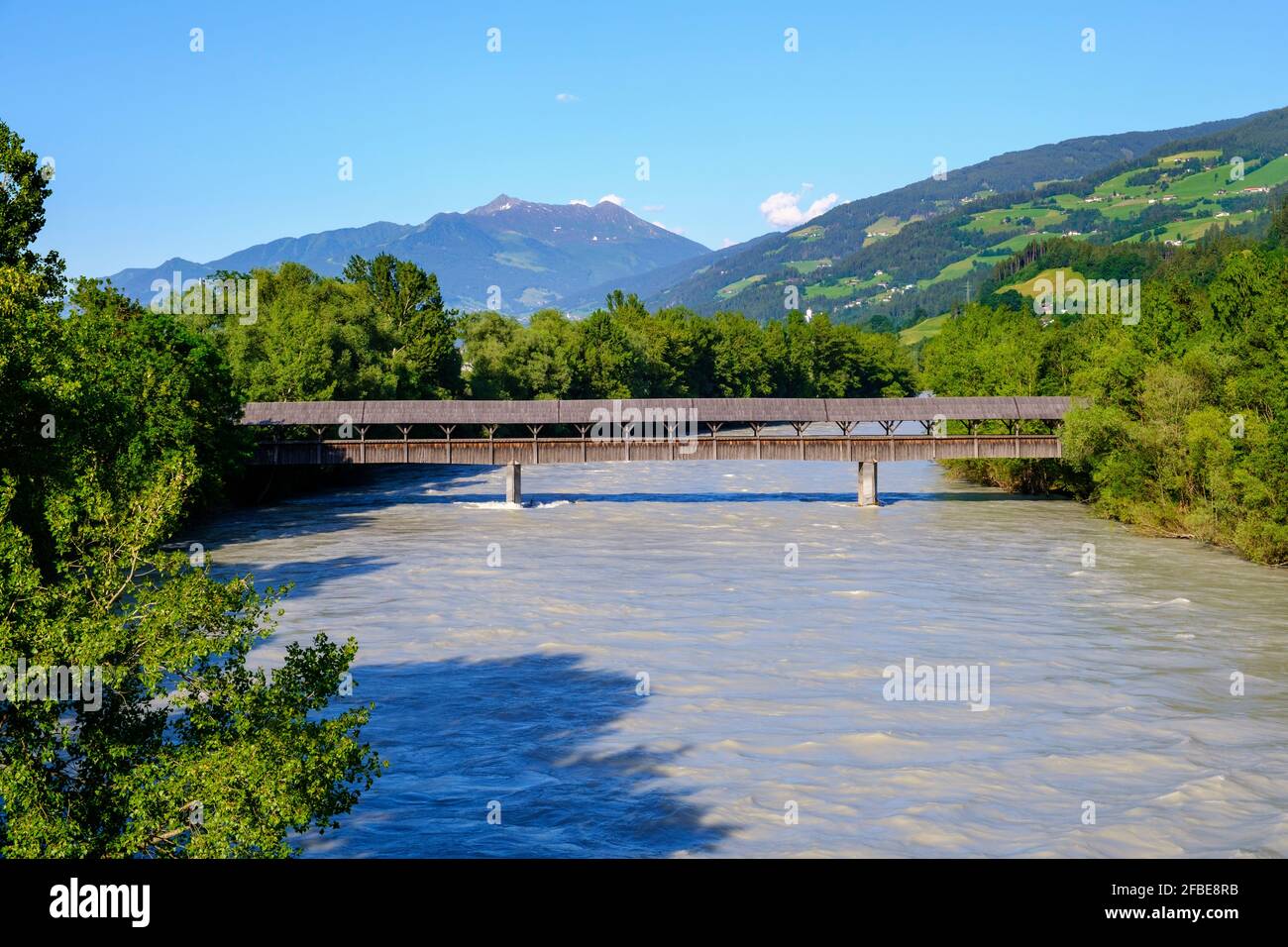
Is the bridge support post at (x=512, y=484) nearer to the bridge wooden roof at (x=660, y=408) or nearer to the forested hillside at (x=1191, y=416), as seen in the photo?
the bridge wooden roof at (x=660, y=408)

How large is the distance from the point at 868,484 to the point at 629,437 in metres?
10.6

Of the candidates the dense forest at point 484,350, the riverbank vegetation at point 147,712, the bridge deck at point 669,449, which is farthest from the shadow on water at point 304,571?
the riverbank vegetation at point 147,712

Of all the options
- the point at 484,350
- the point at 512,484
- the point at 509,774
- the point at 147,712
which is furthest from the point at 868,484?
the point at 147,712

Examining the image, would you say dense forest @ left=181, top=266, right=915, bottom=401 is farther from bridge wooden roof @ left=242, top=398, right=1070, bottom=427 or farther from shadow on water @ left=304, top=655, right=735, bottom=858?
shadow on water @ left=304, top=655, right=735, bottom=858

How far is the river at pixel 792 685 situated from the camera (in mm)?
15594

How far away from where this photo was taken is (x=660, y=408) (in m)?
54.5

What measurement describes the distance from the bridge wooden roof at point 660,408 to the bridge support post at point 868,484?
8.43 feet

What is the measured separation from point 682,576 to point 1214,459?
54.1ft
